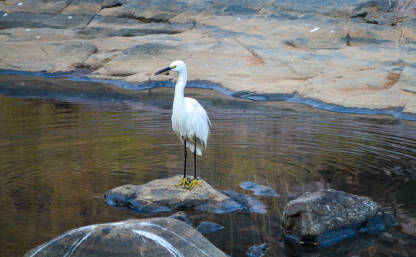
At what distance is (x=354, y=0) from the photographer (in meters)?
16.3

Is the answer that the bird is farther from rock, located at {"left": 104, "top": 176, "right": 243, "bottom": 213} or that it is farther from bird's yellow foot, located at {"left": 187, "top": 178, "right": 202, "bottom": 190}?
rock, located at {"left": 104, "top": 176, "right": 243, "bottom": 213}

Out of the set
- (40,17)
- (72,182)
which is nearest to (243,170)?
(72,182)

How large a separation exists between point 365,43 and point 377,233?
10304 mm

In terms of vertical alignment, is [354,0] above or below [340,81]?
above

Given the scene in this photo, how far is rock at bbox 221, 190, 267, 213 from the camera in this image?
19.3ft

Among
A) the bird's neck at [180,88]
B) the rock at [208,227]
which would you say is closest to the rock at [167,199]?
the rock at [208,227]

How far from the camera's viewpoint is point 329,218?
5.20 meters

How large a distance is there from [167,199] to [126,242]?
1.86 metres

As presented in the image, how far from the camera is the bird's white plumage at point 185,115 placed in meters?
6.06

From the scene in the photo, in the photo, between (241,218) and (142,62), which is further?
(142,62)

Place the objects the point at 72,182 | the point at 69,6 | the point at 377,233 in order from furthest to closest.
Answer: the point at 69,6 → the point at 72,182 → the point at 377,233

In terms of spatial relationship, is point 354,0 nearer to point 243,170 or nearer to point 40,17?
point 40,17

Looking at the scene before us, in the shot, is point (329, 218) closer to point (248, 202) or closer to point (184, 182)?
point (248, 202)

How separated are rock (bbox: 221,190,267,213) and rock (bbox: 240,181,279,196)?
0.27 metres
